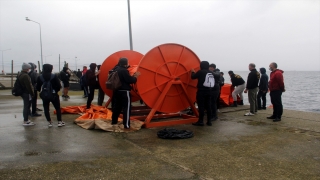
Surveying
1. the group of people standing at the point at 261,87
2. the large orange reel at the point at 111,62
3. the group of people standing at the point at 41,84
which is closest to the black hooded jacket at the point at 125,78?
the group of people standing at the point at 41,84

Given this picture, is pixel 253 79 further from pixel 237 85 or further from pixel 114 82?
pixel 114 82

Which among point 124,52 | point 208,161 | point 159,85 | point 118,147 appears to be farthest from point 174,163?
point 124,52

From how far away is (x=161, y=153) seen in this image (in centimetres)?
561

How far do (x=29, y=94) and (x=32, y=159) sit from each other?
11.8ft

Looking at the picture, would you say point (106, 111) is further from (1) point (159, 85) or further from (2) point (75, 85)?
(2) point (75, 85)

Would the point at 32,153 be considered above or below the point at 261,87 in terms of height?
below

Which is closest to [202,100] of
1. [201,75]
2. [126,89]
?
[201,75]

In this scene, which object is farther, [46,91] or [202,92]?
[202,92]

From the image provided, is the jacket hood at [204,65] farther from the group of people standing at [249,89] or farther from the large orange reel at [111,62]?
the large orange reel at [111,62]

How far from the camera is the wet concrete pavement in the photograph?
4.53m

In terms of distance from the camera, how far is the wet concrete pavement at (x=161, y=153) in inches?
178

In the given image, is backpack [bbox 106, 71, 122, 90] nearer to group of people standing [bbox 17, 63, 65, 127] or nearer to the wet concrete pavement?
the wet concrete pavement

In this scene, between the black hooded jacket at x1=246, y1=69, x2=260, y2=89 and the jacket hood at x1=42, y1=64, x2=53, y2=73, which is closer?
the jacket hood at x1=42, y1=64, x2=53, y2=73

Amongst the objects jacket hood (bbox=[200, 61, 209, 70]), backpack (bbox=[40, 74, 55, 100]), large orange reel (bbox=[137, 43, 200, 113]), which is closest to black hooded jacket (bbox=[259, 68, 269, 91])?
large orange reel (bbox=[137, 43, 200, 113])
